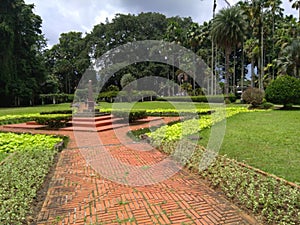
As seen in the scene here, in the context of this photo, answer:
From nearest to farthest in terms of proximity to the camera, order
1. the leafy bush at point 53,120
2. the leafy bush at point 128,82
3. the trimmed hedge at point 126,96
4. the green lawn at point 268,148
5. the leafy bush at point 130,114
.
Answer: the green lawn at point 268,148
the leafy bush at point 53,120
the leafy bush at point 130,114
the trimmed hedge at point 126,96
the leafy bush at point 128,82

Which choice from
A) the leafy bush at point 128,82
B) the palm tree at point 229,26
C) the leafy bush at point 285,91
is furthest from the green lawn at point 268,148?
the leafy bush at point 128,82

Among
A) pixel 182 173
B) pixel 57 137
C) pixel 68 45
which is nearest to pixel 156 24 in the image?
pixel 68 45

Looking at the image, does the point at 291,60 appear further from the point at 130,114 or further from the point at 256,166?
the point at 256,166

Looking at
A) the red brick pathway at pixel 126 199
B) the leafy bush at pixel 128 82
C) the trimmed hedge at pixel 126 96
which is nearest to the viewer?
the red brick pathway at pixel 126 199

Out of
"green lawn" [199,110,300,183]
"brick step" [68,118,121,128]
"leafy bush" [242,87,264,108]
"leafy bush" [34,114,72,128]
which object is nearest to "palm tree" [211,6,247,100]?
"leafy bush" [242,87,264,108]

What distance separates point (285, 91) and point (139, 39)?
32953 mm

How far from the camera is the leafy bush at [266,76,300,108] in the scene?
1658cm

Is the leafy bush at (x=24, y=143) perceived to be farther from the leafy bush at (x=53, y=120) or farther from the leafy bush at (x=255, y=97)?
the leafy bush at (x=255, y=97)

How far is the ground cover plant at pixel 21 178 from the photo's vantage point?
323 cm

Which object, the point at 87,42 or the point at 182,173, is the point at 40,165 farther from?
the point at 87,42

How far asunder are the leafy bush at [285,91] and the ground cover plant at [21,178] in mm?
14722

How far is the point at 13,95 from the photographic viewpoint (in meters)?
27.0

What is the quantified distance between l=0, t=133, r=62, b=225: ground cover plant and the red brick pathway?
0.23 metres

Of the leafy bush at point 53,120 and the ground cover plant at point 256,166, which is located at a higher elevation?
the leafy bush at point 53,120
